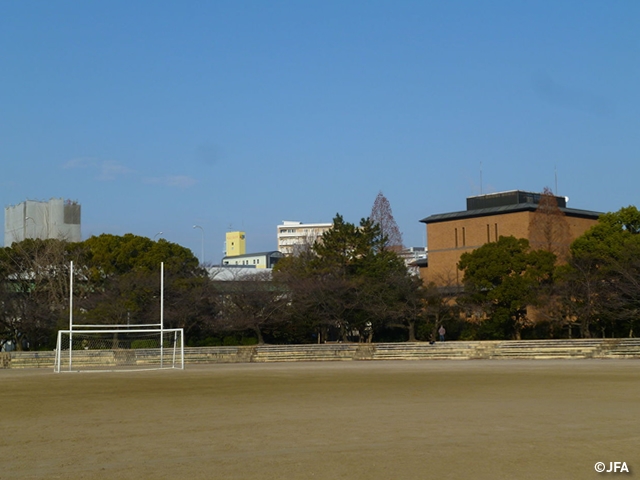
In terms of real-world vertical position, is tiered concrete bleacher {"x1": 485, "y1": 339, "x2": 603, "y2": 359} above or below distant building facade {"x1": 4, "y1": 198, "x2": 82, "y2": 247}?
below

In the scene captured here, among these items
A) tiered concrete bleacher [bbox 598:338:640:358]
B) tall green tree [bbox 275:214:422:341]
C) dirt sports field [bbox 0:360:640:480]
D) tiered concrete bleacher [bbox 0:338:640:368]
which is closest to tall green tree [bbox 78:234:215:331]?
tall green tree [bbox 275:214:422:341]

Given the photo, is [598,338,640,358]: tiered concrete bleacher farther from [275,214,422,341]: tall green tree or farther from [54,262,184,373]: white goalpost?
[54,262,184,373]: white goalpost

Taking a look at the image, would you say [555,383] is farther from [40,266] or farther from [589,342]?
[40,266]

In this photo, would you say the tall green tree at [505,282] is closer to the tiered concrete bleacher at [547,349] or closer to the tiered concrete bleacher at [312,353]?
the tiered concrete bleacher at [547,349]

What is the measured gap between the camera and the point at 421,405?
17.9 meters

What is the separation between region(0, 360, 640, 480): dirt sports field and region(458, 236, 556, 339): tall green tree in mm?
30742

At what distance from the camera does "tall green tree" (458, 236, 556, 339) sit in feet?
181

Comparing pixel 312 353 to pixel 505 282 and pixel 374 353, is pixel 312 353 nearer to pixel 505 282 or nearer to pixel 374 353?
pixel 374 353

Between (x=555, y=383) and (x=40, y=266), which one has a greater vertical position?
(x=40, y=266)

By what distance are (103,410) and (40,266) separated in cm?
4465

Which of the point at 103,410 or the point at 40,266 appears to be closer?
the point at 103,410

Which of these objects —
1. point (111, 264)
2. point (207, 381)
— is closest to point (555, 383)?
point (207, 381)

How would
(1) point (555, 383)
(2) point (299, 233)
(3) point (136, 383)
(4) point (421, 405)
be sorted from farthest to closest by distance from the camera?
(2) point (299, 233)
(3) point (136, 383)
(1) point (555, 383)
(4) point (421, 405)

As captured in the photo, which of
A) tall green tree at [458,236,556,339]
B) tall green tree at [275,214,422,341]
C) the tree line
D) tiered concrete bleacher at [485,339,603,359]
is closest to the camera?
tiered concrete bleacher at [485,339,603,359]
